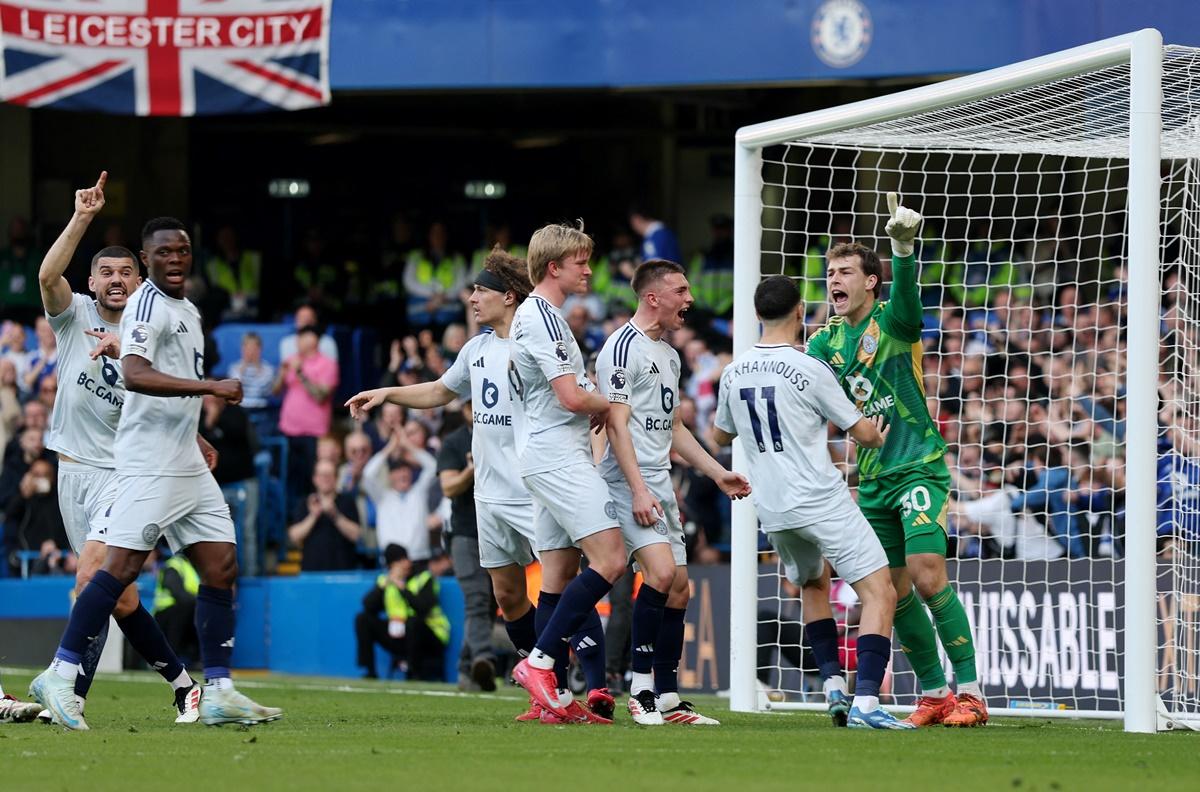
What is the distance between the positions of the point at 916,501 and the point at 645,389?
1.37 meters

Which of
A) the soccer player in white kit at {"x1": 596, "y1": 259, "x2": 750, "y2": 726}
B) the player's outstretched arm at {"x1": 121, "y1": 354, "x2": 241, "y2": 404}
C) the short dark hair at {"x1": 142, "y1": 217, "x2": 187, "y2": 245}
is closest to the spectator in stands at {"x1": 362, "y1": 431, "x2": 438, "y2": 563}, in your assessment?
the soccer player in white kit at {"x1": 596, "y1": 259, "x2": 750, "y2": 726}

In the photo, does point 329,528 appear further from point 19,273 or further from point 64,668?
point 64,668

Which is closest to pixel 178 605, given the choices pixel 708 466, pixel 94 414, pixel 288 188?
pixel 94 414

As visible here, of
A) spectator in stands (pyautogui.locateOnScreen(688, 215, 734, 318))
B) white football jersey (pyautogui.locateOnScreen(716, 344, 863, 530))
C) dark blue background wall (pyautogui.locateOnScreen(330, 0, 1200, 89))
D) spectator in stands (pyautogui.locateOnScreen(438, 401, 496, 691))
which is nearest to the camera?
white football jersey (pyautogui.locateOnScreen(716, 344, 863, 530))

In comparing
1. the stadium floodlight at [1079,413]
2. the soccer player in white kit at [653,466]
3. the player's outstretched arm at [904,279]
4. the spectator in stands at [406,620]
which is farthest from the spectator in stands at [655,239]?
the player's outstretched arm at [904,279]

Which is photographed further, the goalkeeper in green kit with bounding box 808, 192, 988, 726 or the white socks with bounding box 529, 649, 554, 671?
the goalkeeper in green kit with bounding box 808, 192, 988, 726

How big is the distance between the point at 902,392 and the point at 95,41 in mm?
12282

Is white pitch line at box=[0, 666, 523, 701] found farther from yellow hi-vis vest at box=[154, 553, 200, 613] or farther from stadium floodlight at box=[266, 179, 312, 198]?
stadium floodlight at box=[266, 179, 312, 198]

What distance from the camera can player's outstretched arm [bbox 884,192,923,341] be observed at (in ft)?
27.5

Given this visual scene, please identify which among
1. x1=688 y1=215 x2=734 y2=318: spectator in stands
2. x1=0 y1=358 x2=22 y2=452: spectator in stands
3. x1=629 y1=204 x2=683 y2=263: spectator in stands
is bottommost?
x1=0 y1=358 x2=22 y2=452: spectator in stands

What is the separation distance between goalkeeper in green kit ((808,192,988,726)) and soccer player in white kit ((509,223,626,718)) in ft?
4.32

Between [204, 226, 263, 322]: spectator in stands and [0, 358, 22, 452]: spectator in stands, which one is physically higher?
[204, 226, 263, 322]: spectator in stands

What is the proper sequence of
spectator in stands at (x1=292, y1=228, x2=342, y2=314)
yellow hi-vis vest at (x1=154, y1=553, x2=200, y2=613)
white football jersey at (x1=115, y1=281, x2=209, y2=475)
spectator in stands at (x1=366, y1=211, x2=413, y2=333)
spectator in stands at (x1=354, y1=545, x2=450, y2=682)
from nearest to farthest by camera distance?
white football jersey at (x1=115, y1=281, x2=209, y2=475), spectator in stands at (x1=354, y1=545, x2=450, y2=682), yellow hi-vis vest at (x1=154, y1=553, x2=200, y2=613), spectator in stands at (x1=366, y1=211, x2=413, y2=333), spectator in stands at (x1=292, y1=228, x2=342, y2=314)

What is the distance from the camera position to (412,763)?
668 centimetres
